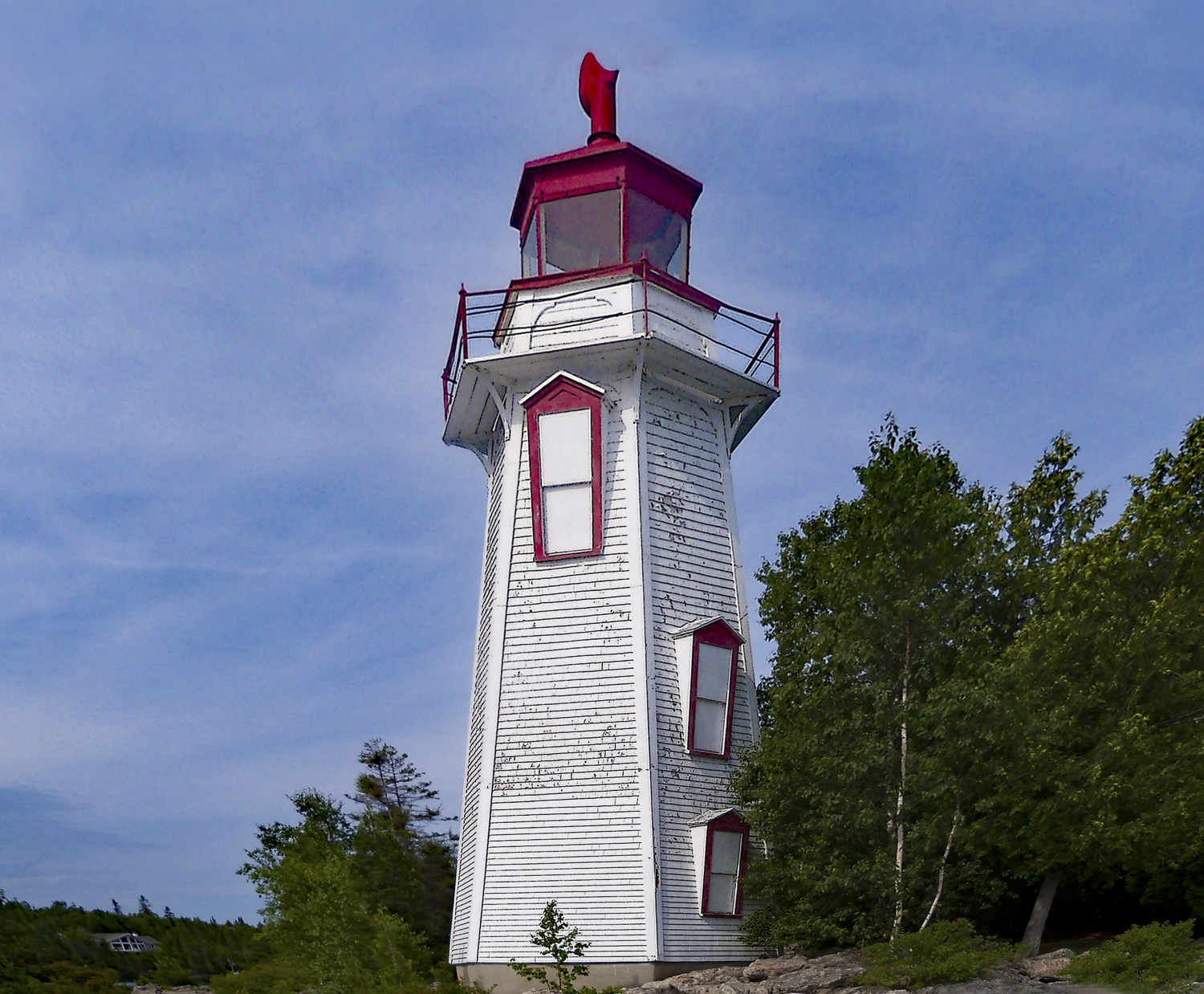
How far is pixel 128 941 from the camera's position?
44.8 meters

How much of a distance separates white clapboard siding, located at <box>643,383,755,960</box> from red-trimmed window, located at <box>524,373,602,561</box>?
1.08 meters

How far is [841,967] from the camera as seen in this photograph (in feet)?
58.9

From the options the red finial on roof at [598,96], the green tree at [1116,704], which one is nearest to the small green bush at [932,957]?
the green tree at [1116,704]

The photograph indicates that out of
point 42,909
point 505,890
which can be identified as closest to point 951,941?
point 505,890

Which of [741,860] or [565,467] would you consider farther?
[565,467]

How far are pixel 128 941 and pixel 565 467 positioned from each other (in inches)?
1311

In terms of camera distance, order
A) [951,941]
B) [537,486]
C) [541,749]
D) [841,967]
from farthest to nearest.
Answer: [537,486] → [541,749] → [841,967] → [951,941]

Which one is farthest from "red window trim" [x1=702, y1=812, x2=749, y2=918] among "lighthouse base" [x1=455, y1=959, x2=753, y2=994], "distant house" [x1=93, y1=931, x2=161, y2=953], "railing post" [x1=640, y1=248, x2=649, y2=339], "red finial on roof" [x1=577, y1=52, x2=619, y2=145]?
"distant house" [x1=93, y1=931, x2=161, y2=953]

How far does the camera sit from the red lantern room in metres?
24.4

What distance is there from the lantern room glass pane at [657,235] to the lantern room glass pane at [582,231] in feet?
1.22

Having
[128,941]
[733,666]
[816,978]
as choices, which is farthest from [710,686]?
[128,941]

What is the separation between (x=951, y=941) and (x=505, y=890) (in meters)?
7.74

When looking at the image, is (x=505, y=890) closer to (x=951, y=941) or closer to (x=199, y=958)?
(x=951, y=941)

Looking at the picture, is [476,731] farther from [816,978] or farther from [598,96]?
[598,96]
